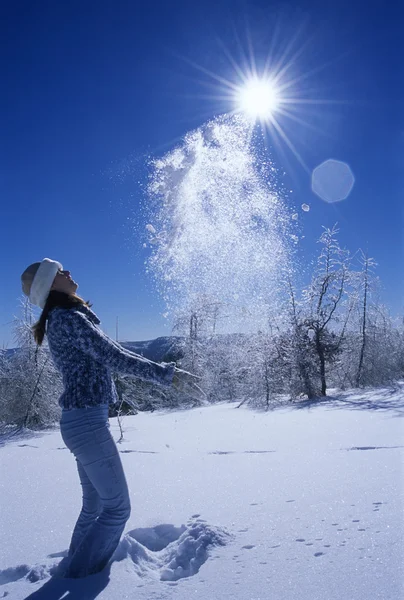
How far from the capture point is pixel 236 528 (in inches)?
99.8

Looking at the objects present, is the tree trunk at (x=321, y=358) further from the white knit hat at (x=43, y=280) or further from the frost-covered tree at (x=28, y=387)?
the white knit hat at (x=43, y=280)

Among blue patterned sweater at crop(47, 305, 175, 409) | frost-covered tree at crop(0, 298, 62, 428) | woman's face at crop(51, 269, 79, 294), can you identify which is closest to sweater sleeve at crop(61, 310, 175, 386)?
blue patterned sweater at crop(47, 305, 175, 409)

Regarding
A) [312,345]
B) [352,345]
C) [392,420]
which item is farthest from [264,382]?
[392,420]

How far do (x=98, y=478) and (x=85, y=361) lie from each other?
0.64 meters

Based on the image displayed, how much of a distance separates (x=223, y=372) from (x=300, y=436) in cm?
1824

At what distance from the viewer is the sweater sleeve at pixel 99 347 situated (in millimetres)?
2186

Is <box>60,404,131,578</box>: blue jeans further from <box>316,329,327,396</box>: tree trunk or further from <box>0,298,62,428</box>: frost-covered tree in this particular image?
<box>316,329,327,396</box>: tree trunk

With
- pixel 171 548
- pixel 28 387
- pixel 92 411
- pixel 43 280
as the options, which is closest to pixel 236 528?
pixel 171 548

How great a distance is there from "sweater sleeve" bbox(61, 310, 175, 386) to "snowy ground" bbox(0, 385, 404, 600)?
1.06 meters

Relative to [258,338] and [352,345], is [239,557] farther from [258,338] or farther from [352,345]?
[352,345]

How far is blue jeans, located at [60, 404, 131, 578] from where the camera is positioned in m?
2.14

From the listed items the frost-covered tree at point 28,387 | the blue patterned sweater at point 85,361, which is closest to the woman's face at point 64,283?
the blue patterned sweater at point 85,361

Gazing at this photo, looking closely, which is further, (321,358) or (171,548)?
(321,358)

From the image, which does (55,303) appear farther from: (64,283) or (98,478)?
(98,478)
